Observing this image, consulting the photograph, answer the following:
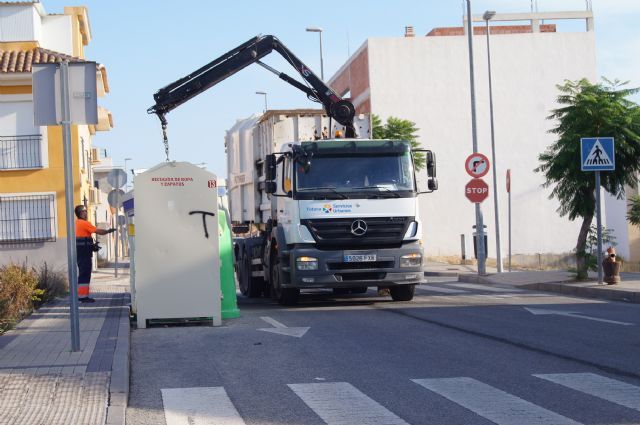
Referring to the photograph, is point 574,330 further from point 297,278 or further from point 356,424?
point 356,424

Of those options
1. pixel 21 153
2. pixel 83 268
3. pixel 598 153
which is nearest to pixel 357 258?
pixel 83 268

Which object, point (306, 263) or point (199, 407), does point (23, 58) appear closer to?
point (306, 263)

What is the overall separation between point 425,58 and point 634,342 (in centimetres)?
4419

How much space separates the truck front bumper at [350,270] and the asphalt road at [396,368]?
76cm

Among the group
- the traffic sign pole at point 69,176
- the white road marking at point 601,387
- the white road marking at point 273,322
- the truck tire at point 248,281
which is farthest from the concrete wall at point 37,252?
the white road marking at point 601,387

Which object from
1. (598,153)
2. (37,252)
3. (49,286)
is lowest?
(49,286)

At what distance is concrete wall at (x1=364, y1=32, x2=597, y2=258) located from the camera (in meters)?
54.2

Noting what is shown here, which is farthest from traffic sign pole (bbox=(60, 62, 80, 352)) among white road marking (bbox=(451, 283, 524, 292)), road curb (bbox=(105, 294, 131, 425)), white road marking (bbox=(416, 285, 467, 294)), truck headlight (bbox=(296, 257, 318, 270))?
white road marking (bbox=(451, 283, 524, 292))

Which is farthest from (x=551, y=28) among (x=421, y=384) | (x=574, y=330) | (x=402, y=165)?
(x=421, y=384)

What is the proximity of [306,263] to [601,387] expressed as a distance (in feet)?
28.9

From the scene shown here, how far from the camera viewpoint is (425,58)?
179ft

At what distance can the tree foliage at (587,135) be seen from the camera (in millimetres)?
22297

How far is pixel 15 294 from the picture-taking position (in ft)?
51.8

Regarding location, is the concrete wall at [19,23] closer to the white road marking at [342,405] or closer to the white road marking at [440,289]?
the white road marking at [440,289]
